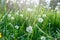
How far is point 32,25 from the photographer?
2783mm

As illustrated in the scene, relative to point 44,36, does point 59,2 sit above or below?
above

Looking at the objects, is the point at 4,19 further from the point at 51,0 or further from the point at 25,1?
the point at 51,0

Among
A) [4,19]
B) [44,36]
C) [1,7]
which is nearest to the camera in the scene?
[44,36]

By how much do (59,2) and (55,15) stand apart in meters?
0.25

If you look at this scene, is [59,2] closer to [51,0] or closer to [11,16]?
[51,0]

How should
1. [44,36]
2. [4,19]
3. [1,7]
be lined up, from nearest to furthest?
1. [44,36]
2. [4,19]
3. [1,7]

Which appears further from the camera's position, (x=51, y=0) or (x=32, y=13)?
(x=51, y=0)

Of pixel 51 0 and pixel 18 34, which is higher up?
pixel 51 0

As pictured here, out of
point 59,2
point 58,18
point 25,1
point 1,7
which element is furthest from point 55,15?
point 1,7

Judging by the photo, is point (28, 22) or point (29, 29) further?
point (28, 22)

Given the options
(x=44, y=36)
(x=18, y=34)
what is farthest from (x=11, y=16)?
(x=44, y=36)

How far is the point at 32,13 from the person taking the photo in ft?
9.77

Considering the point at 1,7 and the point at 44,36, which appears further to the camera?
the point at 1,7

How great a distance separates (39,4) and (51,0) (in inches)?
7.6
